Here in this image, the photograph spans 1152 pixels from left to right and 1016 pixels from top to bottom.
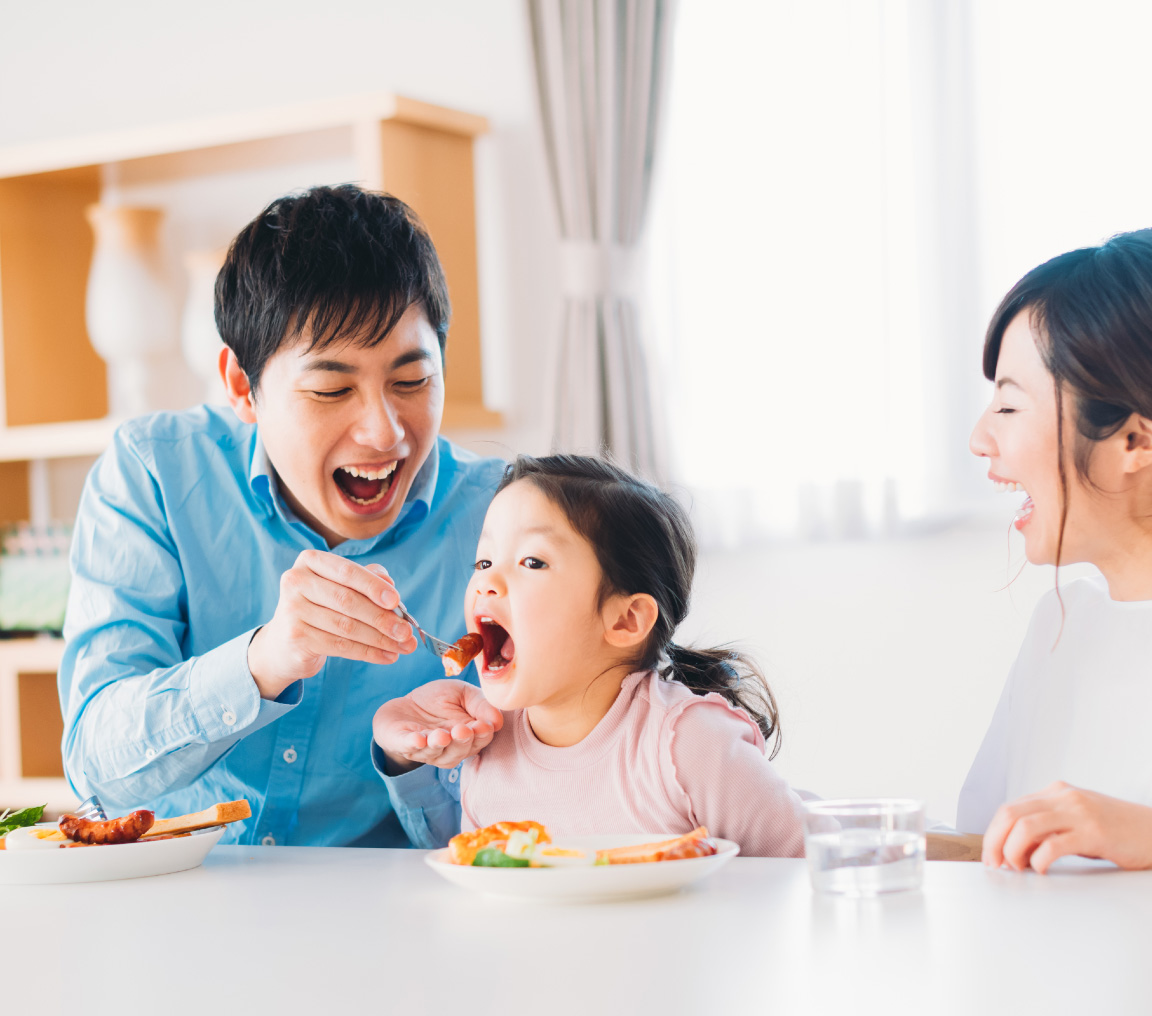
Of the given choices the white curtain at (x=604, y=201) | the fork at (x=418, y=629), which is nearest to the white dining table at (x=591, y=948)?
the fork at (x=418, y=629)

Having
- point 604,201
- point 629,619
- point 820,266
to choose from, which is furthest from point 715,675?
point 604,201

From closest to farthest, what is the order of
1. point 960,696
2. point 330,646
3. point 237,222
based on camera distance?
point 330,646
point 960,696
point 237,222

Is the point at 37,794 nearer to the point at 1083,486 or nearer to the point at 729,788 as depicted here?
the point at 729,788

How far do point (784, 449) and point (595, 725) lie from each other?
1.19 m

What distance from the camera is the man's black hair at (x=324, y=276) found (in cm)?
152

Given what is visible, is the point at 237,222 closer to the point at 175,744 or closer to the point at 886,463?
the point at 886,463

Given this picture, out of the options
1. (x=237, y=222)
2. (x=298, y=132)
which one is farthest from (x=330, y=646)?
(x=237, y=222)

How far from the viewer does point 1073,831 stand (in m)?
0.96

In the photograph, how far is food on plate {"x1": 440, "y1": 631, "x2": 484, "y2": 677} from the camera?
51.4 inches

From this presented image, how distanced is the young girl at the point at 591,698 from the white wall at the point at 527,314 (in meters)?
1.01

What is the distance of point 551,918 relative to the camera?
2.91 feet

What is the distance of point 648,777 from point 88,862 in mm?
560

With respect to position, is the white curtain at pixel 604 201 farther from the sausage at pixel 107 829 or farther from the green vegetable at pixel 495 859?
the green vegetable at pixel 495 859

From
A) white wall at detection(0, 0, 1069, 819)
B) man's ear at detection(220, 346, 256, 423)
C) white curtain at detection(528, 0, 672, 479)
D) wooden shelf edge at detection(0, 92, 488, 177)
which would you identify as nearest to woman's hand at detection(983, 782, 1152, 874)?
man's ear at detection(220, 346, 256, 423)
